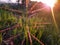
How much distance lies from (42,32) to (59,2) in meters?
0.45

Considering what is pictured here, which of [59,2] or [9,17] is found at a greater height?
[59,2]

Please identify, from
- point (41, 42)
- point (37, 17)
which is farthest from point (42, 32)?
point (37, 17)

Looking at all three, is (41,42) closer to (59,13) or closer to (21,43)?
(21,43)

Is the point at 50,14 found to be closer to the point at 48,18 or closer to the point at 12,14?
the point at 48,18

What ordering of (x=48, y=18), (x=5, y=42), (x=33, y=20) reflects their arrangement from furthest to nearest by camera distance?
(x=48, y=18) → (x=33, y=20) → (x=5, y=42)

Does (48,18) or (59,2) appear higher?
(59,2)

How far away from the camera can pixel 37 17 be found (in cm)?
142

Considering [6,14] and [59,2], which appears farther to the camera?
[59,2]

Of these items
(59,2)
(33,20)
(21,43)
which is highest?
(59,2)

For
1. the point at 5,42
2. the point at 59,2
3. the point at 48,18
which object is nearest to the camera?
the point at 5,42

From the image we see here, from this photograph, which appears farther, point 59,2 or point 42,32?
point 59,2

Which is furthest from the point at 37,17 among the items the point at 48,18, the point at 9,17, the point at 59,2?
the point at 59,2

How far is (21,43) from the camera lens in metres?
1.20

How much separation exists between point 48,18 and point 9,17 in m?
0.25
